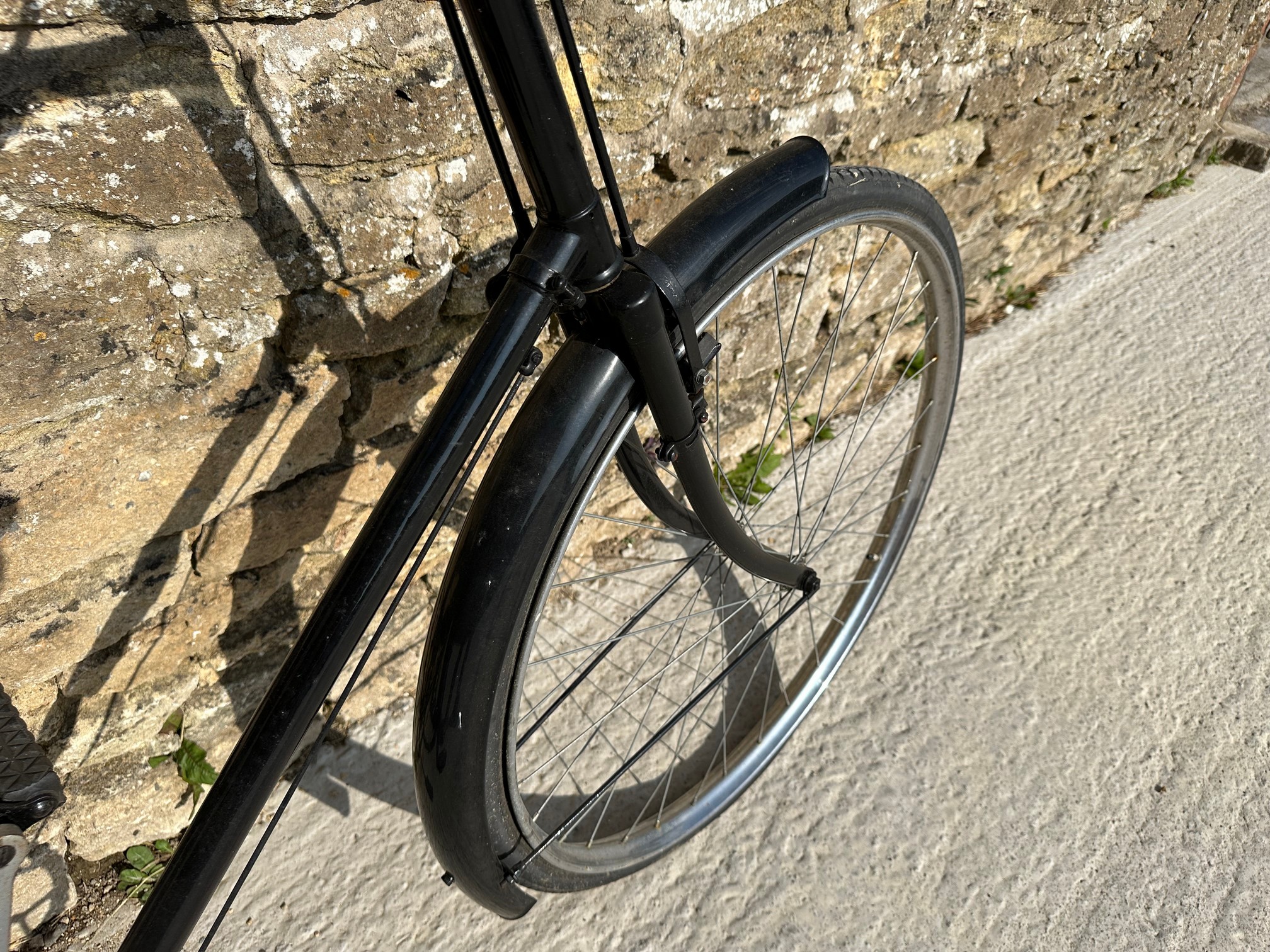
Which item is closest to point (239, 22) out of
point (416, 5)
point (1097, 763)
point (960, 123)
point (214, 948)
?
point (416, 5)

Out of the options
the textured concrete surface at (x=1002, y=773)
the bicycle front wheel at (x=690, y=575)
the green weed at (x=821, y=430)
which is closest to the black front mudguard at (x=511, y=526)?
the bicycle front wheel at (x=690, y=575)

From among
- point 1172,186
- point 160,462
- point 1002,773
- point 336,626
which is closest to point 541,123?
point 336,626

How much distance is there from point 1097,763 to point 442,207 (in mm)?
1553

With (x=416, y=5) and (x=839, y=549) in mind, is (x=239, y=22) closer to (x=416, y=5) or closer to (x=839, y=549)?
(x=416, y=5)

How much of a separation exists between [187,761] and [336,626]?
Result: 100cm

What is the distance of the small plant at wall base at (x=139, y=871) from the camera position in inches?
59.8

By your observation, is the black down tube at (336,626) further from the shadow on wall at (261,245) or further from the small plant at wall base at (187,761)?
the small plant at wall base at (187,761)

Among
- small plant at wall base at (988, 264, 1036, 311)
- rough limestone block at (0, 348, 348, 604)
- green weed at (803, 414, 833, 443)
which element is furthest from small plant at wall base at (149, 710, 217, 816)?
small plant at wall base at (988, 264, 1036, 311)

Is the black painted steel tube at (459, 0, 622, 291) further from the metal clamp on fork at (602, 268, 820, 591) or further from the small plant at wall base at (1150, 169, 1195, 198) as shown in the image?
the small plant at wall base at (1150, 169, 1195, 198)

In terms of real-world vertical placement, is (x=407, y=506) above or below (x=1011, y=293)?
below

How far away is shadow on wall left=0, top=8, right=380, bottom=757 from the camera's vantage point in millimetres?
895

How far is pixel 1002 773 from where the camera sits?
1561 mm

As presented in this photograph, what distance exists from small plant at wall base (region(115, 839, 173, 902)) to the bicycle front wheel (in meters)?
0.71

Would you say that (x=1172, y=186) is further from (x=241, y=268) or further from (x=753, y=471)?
(x=241, y=268)
